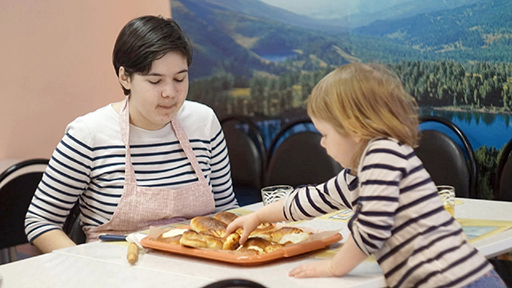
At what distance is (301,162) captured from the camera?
10.0ft

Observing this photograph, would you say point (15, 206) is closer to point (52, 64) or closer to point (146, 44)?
point (146, 44)

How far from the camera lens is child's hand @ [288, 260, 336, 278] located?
1182mm

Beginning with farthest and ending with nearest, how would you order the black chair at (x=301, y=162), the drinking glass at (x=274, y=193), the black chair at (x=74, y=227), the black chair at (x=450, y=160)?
1. the black chair at (x=301, y=162)
2. the black chair at (x=450, y=160)
3. the black chair at (x=74, y=227)
4. the drinking glass at (x=274, y=193)

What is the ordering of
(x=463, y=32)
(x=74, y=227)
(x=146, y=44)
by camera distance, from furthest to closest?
(x=463, y=32) < (x=74, y=227) < (x=146, y=44)

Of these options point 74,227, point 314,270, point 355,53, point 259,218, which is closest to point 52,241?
point 74,227

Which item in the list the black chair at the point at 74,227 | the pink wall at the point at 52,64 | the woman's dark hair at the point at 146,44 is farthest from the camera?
the pink wall at the point at 52,64

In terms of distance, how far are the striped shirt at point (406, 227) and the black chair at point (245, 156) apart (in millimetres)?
2240

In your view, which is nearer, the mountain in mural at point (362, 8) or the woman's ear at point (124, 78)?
the woman's ear at point (124, 78)

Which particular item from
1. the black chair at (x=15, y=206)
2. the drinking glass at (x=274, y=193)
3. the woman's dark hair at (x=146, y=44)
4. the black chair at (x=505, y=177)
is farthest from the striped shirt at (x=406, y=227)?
the black chair at (x=15, y=206)

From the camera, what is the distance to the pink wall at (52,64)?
11.7ft

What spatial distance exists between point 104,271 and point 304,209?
487 millimetres

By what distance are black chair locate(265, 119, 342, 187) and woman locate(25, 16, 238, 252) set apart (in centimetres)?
110

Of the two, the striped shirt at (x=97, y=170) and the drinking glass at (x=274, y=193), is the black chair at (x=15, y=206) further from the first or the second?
the drinking glass at (x=274, y=193)

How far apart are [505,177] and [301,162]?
1047mm
